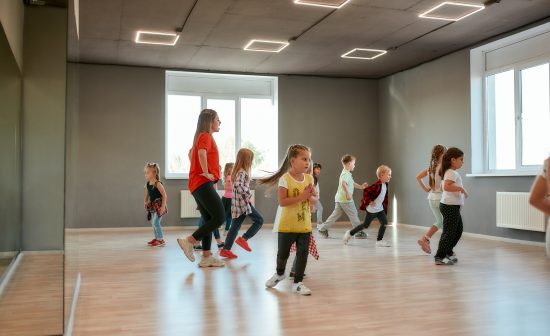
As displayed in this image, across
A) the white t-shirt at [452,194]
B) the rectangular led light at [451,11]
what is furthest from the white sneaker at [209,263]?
the rectangular led light at [451,11]

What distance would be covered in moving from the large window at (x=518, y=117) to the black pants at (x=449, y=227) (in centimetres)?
285

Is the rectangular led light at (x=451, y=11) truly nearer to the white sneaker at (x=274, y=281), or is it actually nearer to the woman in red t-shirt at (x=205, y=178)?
the woman in red t-shirt at (x=205, y=178)

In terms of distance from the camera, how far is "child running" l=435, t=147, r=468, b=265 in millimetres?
5230

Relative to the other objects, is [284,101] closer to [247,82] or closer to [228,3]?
[247,82]

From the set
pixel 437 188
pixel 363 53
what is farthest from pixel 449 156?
pixel 363 53

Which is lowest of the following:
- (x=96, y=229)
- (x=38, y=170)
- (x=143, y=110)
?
(x=96, y=229)

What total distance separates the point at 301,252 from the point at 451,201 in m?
2.04

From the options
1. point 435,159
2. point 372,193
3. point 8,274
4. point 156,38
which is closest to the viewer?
point 8,274

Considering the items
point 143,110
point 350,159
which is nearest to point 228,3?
point 350,159

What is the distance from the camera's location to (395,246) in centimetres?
707

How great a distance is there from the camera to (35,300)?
379cm

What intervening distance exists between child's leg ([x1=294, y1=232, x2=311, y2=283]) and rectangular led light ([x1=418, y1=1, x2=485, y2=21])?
3.91 m

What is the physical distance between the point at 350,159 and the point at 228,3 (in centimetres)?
275

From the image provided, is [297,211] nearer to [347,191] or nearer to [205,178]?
[205,178]
